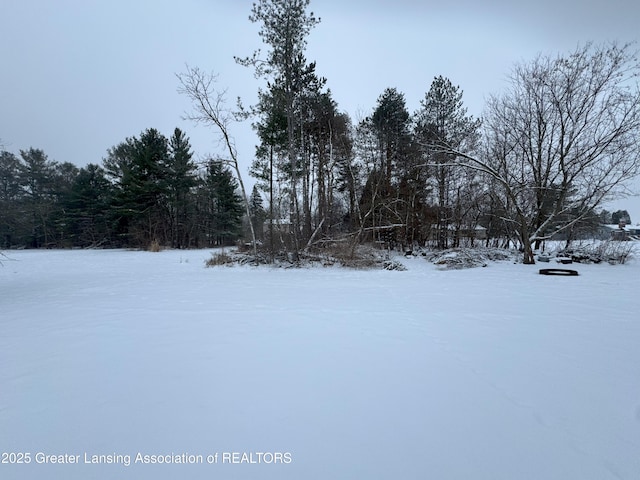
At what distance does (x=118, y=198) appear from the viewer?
848 inches

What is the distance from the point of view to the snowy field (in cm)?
137

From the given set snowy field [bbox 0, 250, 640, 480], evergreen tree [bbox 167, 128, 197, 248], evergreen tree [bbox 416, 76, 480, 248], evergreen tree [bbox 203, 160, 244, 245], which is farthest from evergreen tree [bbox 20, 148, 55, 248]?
evergreen tree [bbox 416, 76, 480, 248]

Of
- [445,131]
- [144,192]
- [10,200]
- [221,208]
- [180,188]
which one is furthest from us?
[221,208]

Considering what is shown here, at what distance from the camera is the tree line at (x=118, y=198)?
21734 mm

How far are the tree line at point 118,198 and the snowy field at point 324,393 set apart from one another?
21.1 meters

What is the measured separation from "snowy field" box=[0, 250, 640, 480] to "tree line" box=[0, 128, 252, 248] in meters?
21.1

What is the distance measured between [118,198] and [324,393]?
26742 millimetres

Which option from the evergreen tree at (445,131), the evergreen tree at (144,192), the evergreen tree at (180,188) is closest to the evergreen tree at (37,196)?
the evergreen tree at (144,192)

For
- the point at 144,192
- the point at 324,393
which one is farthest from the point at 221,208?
the point at 324,393

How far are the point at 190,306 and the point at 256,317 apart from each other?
4.87 ft

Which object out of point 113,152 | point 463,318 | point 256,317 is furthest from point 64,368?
point 113,152

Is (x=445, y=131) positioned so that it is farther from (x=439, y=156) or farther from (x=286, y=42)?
(x=286, y=42)

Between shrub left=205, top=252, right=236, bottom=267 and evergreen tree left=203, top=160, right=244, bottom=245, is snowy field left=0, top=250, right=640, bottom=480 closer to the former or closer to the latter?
shrub left=205, top=252, right=236, bottom=267

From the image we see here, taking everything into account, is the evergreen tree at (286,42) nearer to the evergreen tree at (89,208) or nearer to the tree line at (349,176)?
the tree line at (349,176)
